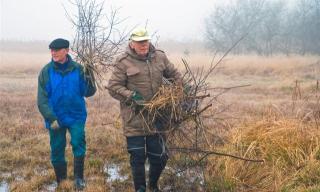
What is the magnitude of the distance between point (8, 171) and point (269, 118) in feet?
12.4

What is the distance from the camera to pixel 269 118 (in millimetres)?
6625

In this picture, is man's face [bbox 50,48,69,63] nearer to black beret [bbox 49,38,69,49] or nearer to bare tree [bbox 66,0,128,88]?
black beret [bbox 49,38,69,49]

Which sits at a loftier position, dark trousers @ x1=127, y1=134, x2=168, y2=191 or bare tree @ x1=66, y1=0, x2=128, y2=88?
bare tree @ x1=66, y1=0, x2=128, y2=88

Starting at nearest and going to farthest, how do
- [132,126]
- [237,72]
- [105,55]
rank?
[132,126], [105,55], [237,72]

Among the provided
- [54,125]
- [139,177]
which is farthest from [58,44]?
[139,177]

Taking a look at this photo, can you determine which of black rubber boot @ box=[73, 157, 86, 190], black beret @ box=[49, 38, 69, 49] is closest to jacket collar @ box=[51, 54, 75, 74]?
black beret @ box=[49, 38, 69, 49]

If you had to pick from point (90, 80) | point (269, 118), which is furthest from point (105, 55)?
point (269, 118)

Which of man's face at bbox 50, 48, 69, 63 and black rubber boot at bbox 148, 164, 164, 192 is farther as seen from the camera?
man's face at bbox 50, 48, 69, 63

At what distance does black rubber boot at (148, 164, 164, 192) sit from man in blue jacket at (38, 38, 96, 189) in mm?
855

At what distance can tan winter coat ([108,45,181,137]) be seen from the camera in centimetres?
507

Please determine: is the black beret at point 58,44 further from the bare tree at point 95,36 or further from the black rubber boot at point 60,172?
the black rubber boot at point 60,172

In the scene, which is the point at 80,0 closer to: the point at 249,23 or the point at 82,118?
the point at 82,118

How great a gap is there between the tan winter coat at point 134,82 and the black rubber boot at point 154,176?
0.48m

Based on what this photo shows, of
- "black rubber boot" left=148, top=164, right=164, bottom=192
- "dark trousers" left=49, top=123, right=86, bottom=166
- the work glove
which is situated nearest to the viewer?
"black rubber boot" left=148, top=164, right=164, bottom=192
